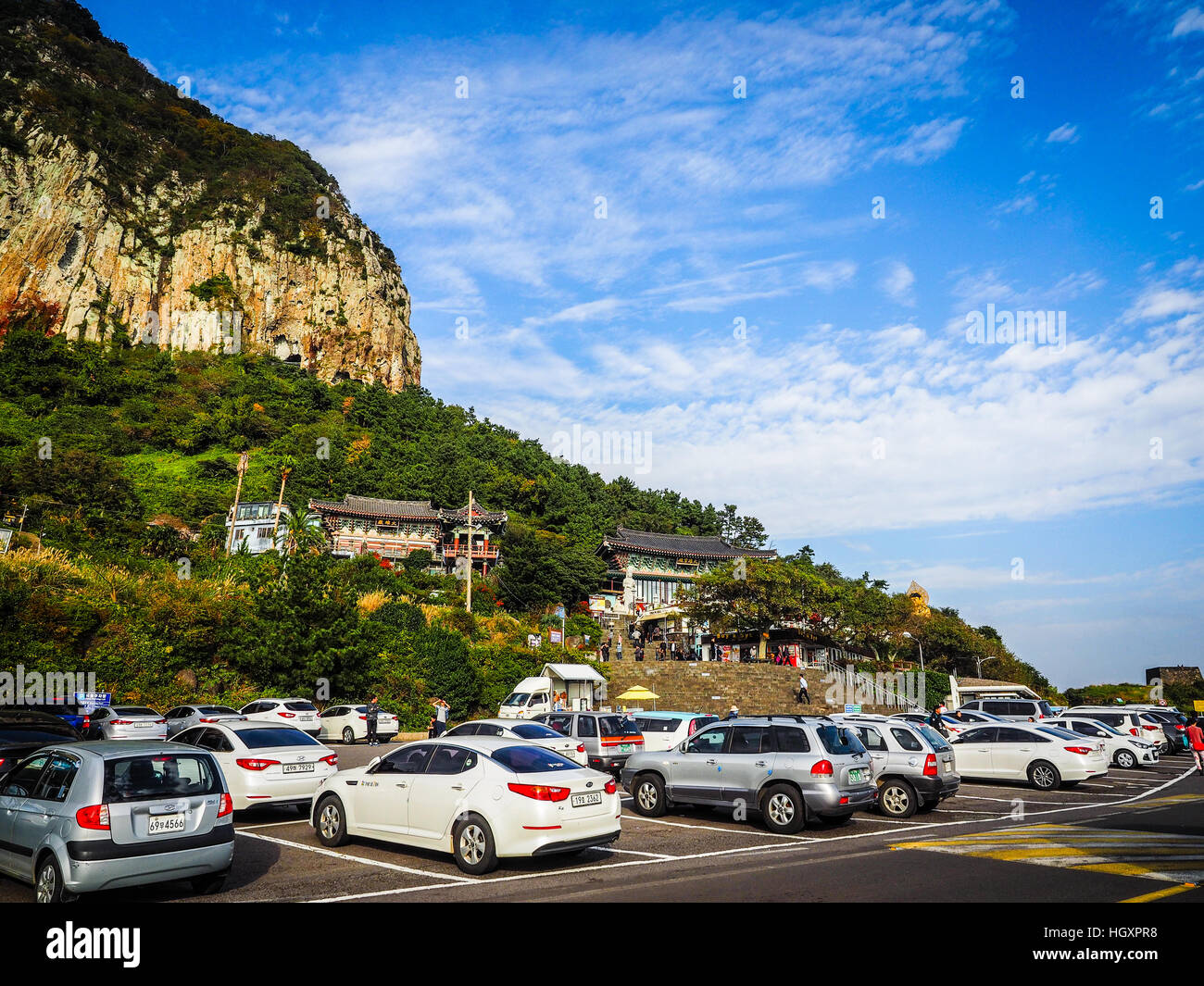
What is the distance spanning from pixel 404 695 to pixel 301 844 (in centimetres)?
→ 2269

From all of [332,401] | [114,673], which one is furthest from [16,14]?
[114,673]

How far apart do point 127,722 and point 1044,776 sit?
22588 millimetres

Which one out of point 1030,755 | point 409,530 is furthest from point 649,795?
point 409,530

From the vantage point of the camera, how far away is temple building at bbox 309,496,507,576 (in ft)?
→ 213

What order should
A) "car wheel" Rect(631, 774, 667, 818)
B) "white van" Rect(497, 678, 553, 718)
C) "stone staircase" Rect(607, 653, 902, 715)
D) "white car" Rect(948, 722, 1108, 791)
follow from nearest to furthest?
"car wheel" Rect(631, 774, 667, 818) → "white car" Rect(948, 722, 1108, 791) → "white van" Rect(497, 678, 553, 718) → "stone staircase" Rect(607, 653, 902, 715)

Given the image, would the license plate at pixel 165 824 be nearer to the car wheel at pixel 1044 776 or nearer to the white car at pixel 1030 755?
the white car at pixel 1030 755

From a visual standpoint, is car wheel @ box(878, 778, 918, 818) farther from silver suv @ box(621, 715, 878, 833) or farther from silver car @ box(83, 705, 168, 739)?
silver car @ box(83, 705, 168, 739)

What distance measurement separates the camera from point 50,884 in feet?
23.6

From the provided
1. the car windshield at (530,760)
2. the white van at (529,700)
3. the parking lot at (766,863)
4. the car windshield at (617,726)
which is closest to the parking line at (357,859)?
the parking lot at (766,863)

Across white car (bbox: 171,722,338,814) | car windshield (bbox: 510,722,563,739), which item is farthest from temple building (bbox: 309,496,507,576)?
white car (bbox: 171,722,338,814)

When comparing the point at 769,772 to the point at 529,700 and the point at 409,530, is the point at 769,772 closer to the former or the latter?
the point at 529,700

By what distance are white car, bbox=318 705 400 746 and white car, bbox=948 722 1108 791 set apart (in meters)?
18.5

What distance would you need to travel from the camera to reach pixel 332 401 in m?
90.1
